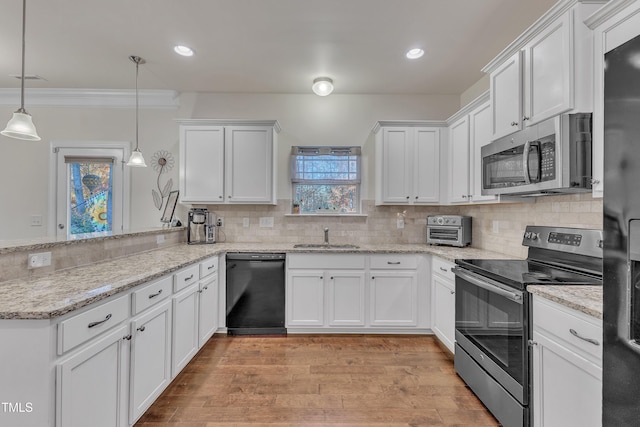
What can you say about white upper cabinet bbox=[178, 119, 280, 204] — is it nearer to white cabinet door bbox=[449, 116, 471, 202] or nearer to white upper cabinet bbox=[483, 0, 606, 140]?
white cabinet door bbox=[449, 116, 471, 202]

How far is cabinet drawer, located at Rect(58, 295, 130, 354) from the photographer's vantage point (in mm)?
1178

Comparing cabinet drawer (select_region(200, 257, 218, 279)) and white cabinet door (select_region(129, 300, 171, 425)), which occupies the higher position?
cabinet drawer (select_region(200, 257, 218, 279))

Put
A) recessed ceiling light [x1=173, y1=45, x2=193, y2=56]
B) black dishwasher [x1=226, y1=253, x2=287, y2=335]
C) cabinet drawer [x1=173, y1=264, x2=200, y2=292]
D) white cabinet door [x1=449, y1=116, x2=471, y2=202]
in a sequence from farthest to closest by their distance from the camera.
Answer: black dishwasher [x1=226, y1=253, x2=287, y2=335] < white cabinet door [x1=449, y1=116, x2=471, y2=202] < recessed ceiling light [x1=173, y1=45, x2=193, y2=56] < cabinet drawer [x1=173, y1=264, x2=200, y2=292]

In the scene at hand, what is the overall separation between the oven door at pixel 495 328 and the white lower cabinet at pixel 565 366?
0.08 meters

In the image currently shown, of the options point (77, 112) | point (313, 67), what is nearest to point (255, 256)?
point (313, 67)

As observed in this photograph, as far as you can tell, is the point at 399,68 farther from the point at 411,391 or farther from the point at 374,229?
the point at 411,391

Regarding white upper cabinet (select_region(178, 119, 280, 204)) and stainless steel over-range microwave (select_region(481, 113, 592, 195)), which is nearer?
stainless steel over-range microwave (select_region(481, 113, 592, 195))

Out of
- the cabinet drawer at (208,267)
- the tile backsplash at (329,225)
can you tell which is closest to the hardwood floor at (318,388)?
the cabinet drawer at (208,267)

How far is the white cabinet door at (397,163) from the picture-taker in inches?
133

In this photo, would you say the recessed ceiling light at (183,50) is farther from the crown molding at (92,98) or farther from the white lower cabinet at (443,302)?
the white lower cabinet at (443,302)

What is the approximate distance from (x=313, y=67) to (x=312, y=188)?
4.57ft

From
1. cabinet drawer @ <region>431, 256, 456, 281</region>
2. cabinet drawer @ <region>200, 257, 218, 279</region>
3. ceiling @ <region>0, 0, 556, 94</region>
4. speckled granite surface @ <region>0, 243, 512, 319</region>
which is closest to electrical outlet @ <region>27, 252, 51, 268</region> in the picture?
speckled granite surface @ <region>0, 243, 512, 319</region>

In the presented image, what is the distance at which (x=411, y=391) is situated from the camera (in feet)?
7.04

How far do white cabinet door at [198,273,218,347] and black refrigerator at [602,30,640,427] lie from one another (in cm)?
253
